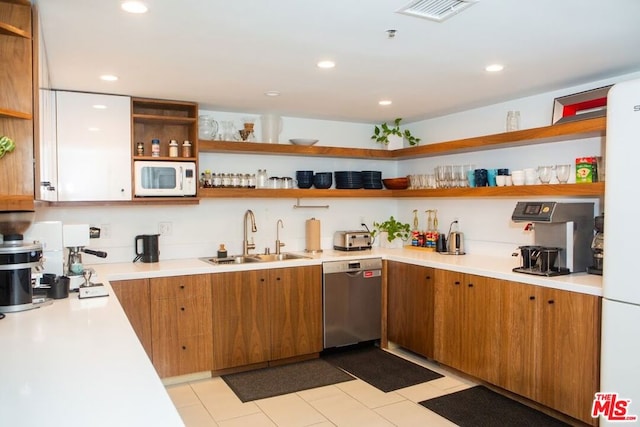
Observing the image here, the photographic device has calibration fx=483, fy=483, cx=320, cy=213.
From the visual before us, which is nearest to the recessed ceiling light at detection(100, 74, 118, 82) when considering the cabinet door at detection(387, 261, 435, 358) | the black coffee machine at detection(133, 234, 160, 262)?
the black coffee machine at detection(133, 234, 160, 262)

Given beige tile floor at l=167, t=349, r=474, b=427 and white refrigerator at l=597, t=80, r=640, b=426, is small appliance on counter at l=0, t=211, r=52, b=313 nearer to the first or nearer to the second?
beige tile floor at l=167, t=349, r=474, b=427

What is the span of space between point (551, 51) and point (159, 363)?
134 inches

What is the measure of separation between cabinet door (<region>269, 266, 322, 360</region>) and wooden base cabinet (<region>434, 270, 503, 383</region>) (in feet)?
3.38

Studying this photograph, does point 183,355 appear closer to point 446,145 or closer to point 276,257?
point 276,257

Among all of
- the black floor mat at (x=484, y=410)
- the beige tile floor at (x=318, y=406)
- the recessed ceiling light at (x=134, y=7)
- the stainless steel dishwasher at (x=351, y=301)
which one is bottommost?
the beige tile floor at (x=318, y=406)

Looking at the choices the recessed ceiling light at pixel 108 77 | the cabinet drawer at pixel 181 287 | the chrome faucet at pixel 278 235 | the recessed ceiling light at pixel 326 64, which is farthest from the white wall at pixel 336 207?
the recessed ceiling light at pixel 326 64

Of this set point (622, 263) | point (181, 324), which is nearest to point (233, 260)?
point (181, 324)

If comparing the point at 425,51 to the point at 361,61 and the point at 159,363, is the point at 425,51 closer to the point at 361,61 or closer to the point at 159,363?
the point at 361,61

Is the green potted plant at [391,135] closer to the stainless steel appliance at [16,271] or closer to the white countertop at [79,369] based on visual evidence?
the white countertop at [79,369]

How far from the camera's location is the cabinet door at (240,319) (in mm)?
3857

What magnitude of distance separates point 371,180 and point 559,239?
6.97 feet

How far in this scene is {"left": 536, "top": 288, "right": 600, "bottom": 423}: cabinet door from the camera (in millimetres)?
2812

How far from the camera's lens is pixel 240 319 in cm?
393

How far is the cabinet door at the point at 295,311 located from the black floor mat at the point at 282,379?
0.14 meters
